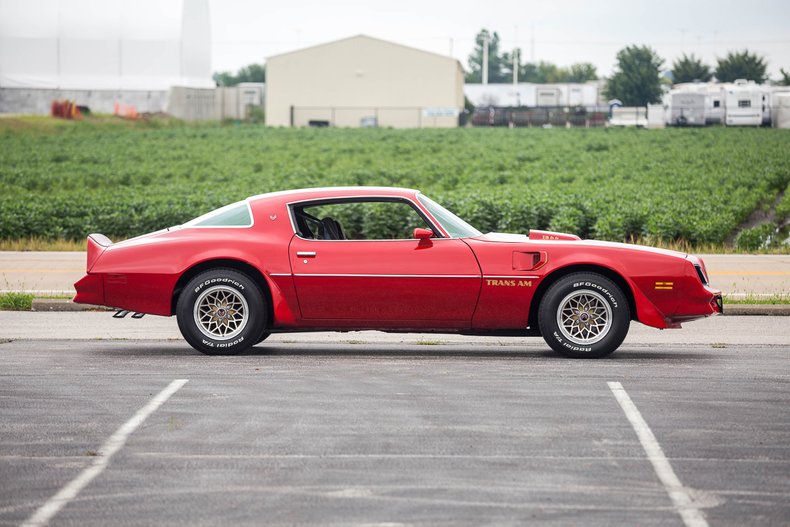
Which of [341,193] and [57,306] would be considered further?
[57,306]

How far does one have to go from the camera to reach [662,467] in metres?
5.80

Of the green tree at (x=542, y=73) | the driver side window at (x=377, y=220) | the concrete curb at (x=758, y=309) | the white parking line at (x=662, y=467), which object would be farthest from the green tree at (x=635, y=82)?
the white parking line at (x=662, y=467)

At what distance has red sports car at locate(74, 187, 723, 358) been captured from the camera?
9.48 meters

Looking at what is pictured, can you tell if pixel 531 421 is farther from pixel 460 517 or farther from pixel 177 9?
pixel 177 9

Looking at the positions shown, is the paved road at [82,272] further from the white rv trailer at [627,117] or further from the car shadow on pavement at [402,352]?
the white rv trailer at [627,117]

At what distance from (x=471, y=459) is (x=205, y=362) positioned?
377 centimetres

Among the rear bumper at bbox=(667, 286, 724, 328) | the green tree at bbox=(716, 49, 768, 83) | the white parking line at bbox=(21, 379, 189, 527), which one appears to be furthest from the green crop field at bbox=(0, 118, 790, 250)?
the green tree at bbox=(716, 49, 768, 83)

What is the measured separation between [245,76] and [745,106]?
115 meters

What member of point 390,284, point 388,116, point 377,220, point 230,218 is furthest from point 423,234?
point 388,116

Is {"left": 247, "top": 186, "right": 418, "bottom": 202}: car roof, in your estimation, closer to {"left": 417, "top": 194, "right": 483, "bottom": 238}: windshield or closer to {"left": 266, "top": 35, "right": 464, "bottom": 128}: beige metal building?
{"left": 417, "top": 194, "right": 483, "bottom": 238}: windshield

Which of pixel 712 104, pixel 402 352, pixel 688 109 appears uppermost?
pixel 712 104

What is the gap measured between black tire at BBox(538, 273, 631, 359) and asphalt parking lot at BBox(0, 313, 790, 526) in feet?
0.69

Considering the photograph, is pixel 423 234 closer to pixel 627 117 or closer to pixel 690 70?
pixel 627 117

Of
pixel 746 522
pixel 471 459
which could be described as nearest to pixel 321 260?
pixel 471 459
